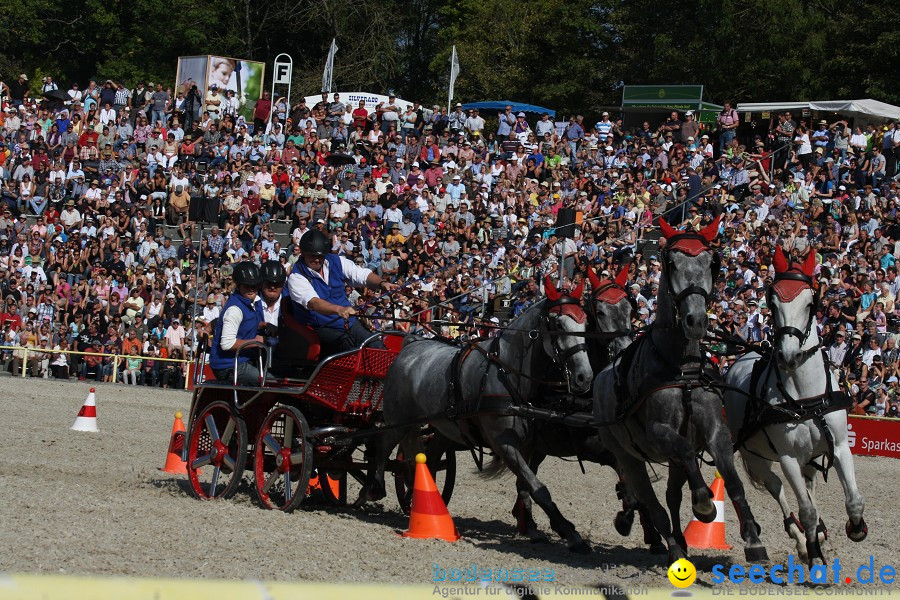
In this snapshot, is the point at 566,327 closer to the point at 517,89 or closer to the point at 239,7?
the point at 517,89

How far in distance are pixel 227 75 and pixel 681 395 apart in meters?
28.2

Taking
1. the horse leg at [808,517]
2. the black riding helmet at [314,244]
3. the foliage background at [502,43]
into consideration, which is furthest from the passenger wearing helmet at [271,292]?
the foliage background at [502,43]

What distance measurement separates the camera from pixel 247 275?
10.3 meters

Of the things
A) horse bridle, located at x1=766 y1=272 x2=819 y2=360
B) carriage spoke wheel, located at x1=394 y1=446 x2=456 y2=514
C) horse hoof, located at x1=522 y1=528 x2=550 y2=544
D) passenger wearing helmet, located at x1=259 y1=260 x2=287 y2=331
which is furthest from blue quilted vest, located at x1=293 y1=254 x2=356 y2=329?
horse bridle, located at x1=766 y1=272 x2=819 y2=360

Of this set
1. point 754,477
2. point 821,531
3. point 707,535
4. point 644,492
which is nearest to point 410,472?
point 707,535

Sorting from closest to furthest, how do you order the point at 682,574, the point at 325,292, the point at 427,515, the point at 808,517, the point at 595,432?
the point at 682,574 < the point at 808,517 < the point at 427,515 < the point at 595,432 < the point at 325,292

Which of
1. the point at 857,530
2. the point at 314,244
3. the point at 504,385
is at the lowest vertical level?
the point at 857,530

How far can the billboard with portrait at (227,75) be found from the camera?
109 feet

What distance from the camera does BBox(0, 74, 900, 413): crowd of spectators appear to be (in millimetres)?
19922

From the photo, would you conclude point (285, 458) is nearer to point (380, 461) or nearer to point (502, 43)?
point (380, 461)

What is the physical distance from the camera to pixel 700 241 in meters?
7.21

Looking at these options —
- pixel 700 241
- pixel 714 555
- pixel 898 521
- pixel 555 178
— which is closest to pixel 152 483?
pixel 714 555

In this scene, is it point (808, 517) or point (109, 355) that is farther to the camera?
point (109, 355)

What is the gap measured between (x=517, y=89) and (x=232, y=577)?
40.0 metres
